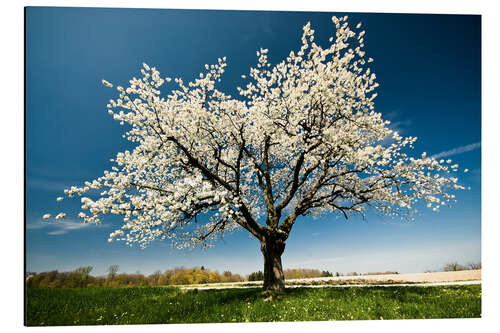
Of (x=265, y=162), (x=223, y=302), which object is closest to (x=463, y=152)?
(x=265, y=162)

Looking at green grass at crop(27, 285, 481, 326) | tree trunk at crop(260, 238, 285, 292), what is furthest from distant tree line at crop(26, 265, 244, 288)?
tree trunk at crop(260, 238, 285, 292)

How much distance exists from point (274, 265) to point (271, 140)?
3.65 meters

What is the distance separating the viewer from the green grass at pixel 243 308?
17.3 feet

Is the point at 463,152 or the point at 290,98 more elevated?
the point at 290,98

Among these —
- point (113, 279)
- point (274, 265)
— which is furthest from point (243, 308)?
point (113, 279)

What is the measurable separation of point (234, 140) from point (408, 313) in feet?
19.1

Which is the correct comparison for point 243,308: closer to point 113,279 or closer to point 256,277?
point 113,279

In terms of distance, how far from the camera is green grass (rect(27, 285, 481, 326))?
5.28 m

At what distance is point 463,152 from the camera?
6.68 metres

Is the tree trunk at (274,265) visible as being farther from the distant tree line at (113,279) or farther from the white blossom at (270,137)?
the distant tree line at (113,279)

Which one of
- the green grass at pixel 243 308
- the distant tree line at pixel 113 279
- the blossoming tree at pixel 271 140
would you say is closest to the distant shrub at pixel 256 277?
the distant tree line at pixel 113 279

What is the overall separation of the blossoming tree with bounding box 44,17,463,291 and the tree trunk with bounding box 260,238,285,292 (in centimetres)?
3
